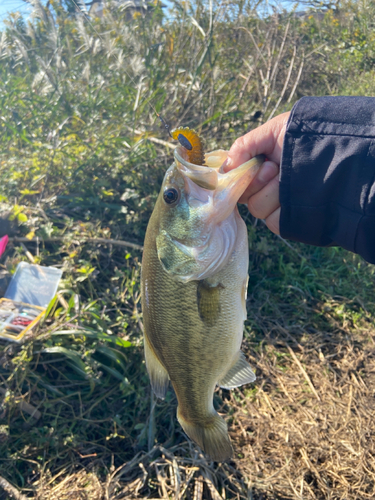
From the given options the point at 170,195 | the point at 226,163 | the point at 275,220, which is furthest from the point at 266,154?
the point at 170,195

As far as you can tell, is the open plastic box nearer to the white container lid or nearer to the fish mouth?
the white container lid

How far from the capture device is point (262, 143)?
Answer: 157cm

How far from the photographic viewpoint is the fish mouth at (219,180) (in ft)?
4.21

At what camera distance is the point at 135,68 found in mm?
3371

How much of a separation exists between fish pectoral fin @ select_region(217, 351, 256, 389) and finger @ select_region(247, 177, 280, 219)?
27.0 inches

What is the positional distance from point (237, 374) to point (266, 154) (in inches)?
41.3

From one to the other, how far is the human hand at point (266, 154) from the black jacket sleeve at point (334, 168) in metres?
0.12

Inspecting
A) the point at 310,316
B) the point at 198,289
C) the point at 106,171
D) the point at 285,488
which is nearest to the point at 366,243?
the point at 198,289

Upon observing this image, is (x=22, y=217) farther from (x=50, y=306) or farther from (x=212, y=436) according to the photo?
(x=212, y=436)

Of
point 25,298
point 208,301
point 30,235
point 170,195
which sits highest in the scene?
point 170,195

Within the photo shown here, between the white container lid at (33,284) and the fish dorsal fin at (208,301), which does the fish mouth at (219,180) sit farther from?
the white container lid at (33,284)

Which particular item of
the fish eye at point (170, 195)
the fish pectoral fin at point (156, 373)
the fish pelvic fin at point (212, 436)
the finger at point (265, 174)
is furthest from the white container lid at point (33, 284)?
the finger at point (265, 174)

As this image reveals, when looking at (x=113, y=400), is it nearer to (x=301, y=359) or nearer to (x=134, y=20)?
(x=301, y=359)

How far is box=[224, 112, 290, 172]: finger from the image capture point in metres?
1.55
